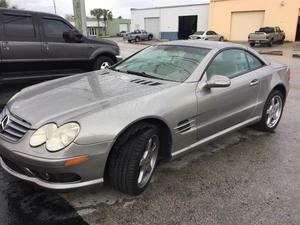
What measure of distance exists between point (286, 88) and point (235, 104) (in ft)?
5.09

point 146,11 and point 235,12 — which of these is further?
point 146,11

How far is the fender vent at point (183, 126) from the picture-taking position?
10.5 ft

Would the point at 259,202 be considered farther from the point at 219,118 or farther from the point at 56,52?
the point at 56,52

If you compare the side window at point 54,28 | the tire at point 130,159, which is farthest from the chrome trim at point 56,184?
the side window at point 54,28

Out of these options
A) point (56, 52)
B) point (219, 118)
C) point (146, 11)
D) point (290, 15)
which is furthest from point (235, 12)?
point (219, 118)

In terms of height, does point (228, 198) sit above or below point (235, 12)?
below

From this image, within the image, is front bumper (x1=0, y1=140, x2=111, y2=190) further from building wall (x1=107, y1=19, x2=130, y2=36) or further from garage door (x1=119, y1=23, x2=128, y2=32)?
garage door (x1=119, y1=23, x2=128, y2=32)

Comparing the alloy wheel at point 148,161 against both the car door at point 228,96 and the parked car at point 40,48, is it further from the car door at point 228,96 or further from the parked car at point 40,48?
the parked car at point 40,48

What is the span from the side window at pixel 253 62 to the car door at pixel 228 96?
0.24 ft

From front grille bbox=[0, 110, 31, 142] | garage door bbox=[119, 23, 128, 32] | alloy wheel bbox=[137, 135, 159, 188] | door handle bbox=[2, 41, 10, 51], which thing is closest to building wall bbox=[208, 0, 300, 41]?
door handle bbox=[2, 41, 10, 51]

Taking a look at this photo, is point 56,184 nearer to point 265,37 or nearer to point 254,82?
point 254,82

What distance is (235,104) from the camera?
12.9ft

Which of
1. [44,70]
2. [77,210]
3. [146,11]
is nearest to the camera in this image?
[77,210]

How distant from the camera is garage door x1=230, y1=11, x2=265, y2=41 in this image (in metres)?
35.1
